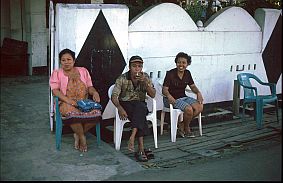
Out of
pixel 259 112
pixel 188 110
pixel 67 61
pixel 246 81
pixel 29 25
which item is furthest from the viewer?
pixel 29 25

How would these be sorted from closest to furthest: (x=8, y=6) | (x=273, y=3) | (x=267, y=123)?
(x=267, y=123) < (x=273, y=3) < (x=8, y=6)

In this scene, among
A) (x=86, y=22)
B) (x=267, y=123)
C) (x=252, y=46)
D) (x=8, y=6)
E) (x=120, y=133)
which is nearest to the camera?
(x=120, y=133)

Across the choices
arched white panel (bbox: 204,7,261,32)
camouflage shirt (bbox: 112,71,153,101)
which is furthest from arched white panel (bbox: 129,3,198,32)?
camouflage shirt (bbox: 112,71,153,101)

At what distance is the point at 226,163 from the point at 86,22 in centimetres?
284

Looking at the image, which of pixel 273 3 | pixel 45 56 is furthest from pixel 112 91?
pixel 273 3

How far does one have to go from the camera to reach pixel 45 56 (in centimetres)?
998

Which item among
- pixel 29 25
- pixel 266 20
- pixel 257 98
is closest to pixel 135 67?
pixel 257 98

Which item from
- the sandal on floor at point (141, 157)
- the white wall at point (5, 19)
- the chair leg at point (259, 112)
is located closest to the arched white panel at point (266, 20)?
the chair leg at point (259, 112)

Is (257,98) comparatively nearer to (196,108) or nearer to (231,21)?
(196,108)

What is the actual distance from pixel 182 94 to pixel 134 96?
1.01 meters

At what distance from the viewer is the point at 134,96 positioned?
5840 mm

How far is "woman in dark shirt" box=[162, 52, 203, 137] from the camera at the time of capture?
6254mm

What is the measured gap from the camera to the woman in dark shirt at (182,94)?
6.25m

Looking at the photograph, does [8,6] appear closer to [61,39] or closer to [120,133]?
[61,39]
